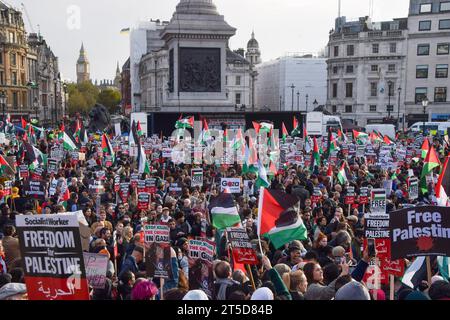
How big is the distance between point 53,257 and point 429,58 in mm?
67827

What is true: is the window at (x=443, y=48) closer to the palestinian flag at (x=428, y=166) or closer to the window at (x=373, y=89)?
the window at (x=373, y=89)

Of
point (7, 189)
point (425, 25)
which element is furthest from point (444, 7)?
point (7, 189)

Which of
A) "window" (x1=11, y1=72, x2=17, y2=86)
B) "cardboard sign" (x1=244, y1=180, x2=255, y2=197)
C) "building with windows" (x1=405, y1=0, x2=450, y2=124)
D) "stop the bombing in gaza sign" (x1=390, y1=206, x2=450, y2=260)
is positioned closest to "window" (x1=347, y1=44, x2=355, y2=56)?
"building with windows" (x1=405, y1=0, x2=450, y2=124)

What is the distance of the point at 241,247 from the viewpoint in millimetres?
8023

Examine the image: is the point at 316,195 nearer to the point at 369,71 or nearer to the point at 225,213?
the point at 225,213

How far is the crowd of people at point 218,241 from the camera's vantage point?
21.8ft

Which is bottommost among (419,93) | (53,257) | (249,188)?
(249,188)

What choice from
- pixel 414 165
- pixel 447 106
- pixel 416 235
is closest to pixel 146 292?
pixel 416 235

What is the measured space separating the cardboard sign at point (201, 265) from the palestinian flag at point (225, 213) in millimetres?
1712

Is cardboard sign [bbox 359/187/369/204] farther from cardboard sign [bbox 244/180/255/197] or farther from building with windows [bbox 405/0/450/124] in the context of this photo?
building with windows [bbox 405/0/450/124]

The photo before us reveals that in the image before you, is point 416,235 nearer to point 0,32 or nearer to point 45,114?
point 0,32

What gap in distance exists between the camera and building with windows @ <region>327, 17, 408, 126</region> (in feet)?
223

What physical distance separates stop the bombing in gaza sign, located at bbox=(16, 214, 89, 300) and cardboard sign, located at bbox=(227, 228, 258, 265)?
9.49ft

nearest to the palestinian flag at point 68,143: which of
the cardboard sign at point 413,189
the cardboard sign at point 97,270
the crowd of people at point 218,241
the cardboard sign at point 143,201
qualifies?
the crowd of people at point 218,241
